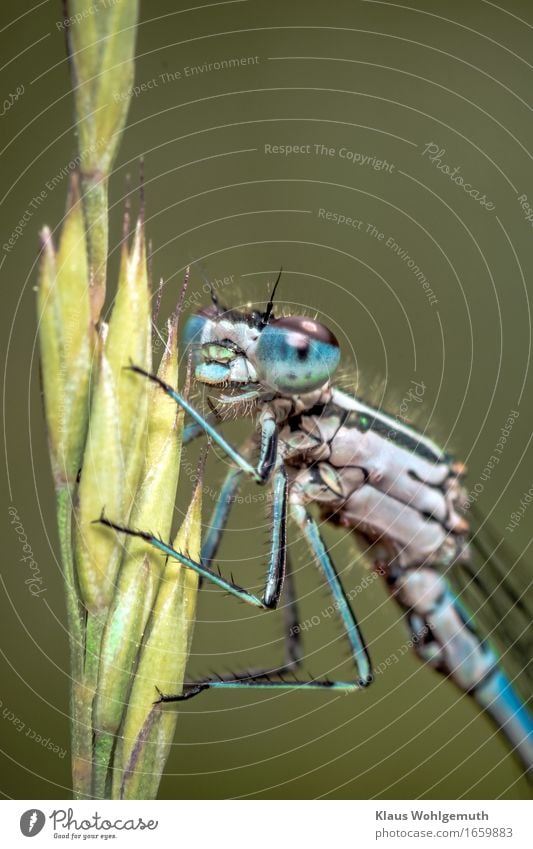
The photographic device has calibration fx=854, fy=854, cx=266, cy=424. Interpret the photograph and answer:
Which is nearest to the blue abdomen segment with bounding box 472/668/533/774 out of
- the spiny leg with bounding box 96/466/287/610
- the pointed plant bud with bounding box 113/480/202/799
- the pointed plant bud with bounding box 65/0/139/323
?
the spiny leg with bounding box 96/466/287/610

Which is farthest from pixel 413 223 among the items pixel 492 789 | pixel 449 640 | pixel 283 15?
pixel 492 789

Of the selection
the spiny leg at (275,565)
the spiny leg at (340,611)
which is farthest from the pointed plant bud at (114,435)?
the spiny leg at (340,611)

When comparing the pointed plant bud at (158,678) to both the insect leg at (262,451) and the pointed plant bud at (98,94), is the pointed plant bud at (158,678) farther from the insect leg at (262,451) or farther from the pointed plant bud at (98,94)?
the pointed plant bud at (98,94)

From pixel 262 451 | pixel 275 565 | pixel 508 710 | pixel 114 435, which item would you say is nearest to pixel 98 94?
pixel 114 435

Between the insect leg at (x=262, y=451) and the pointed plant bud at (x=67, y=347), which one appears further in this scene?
the insect leg at (x=262, y=451)

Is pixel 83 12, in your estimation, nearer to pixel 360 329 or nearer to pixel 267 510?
pixel 267 510

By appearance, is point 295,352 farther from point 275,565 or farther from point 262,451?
point 275,565
